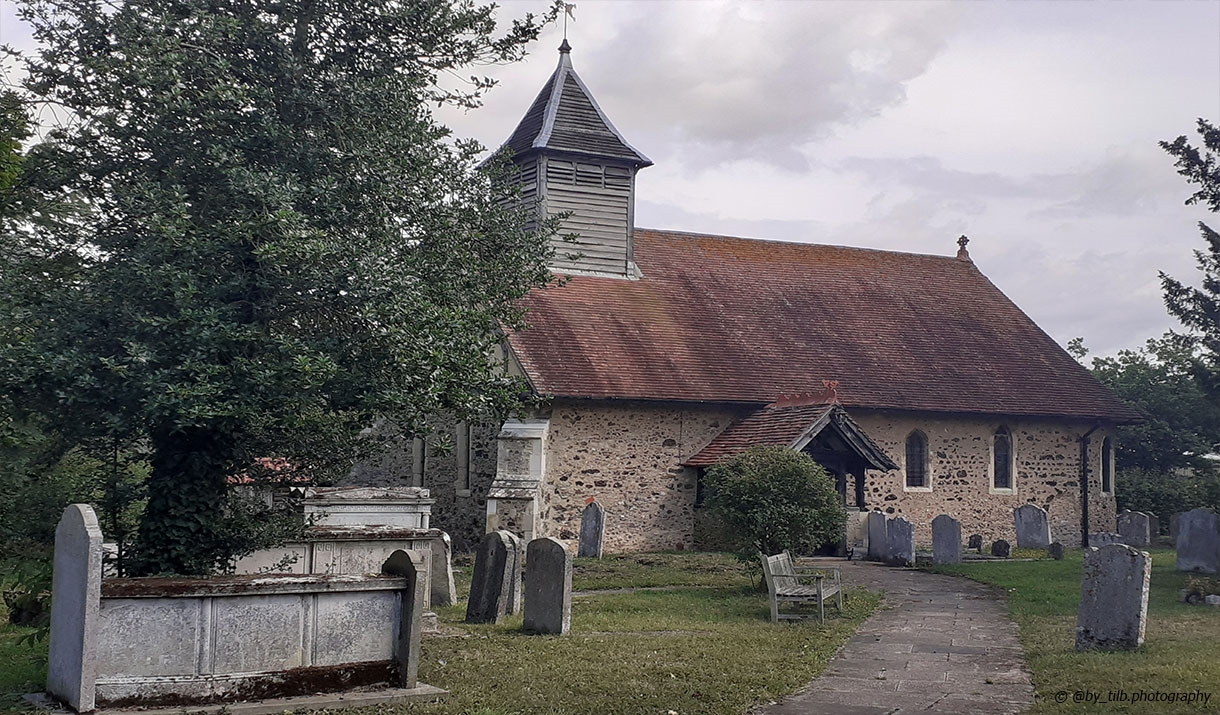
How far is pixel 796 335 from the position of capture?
92.6ft

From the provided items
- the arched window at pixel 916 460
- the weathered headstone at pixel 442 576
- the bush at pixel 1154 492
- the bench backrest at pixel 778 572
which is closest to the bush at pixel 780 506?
the bench backrest at pixel 778 572

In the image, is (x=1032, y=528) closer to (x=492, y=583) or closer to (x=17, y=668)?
(x=492, y=583)

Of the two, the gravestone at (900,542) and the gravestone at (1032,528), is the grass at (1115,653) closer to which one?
the gravestone at (900,542)

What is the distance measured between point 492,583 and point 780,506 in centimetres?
509

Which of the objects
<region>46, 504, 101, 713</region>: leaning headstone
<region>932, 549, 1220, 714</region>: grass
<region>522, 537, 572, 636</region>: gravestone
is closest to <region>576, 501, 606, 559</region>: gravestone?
<region>932, 549, 1220, 714</region>: grass

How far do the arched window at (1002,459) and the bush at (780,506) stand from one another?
12.2 meters

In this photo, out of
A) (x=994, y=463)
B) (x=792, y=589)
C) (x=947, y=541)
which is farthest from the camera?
(x=994, y=463)

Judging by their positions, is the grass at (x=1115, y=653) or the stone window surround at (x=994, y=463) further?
the stone window surround at (x=994, y=463)

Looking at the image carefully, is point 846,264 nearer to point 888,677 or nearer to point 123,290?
point 888,677

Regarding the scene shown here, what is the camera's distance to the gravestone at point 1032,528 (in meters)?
25.4

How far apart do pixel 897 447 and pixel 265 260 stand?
64.8 feet

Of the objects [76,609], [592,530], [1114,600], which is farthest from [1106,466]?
[76,609]

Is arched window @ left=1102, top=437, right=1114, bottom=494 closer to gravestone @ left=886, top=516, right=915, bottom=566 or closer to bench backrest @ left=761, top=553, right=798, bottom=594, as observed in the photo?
gravestone @ left=886, top=516, right=915, bottom=566

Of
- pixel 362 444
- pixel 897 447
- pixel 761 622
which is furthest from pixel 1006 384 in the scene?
pixel 362 444
